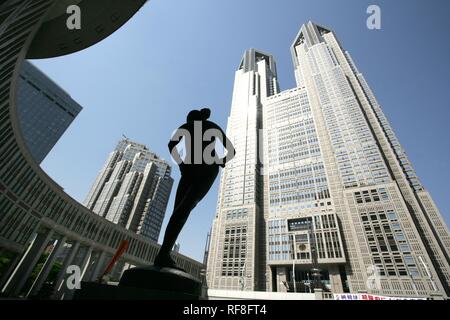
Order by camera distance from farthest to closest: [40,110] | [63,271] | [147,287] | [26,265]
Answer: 1. [40,110]
2. [63,271]
3. [26,265]
4. [147,287]

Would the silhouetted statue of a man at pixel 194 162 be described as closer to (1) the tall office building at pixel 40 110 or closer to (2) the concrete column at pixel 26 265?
(2) the concrete column at pixel 26 265

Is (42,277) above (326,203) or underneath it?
underneath

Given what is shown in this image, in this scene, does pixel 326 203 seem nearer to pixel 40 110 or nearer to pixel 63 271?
pixel 63 271

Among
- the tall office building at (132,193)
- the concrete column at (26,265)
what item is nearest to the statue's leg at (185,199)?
the concrete column at (26,265)

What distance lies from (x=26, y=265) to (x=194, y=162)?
129 feet

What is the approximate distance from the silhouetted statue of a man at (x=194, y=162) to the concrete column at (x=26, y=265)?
36.9 meters

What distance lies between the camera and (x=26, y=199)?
95.7 feet

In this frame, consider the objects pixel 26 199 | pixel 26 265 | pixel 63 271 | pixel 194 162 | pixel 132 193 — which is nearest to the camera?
pixel 194 162

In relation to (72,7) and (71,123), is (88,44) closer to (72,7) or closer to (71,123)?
(72,7)

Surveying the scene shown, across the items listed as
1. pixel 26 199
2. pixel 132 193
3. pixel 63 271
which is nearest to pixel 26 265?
pixel 63 271

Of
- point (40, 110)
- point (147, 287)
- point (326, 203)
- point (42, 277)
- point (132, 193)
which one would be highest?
point (40, 110)

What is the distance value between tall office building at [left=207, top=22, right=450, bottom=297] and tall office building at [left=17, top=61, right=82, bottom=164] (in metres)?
70.8

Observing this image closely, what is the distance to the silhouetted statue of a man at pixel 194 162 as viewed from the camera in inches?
215

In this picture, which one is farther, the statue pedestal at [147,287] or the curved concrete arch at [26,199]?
the curved concrete arch at [26,199]
